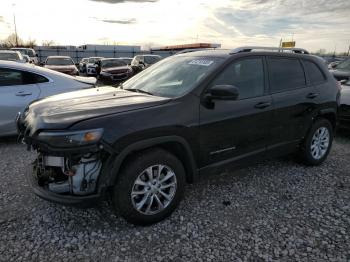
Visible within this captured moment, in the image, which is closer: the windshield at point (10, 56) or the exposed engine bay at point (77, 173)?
the exposed engine bay at point (77, 173)

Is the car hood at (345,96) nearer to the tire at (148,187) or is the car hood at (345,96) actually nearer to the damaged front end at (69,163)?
the tire at (148,187)

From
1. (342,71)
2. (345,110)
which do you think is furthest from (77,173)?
(342,71)

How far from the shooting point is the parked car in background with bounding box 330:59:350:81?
798cm

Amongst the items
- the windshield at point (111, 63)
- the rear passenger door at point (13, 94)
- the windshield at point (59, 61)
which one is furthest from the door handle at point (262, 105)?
the windshield at point (59, 61)

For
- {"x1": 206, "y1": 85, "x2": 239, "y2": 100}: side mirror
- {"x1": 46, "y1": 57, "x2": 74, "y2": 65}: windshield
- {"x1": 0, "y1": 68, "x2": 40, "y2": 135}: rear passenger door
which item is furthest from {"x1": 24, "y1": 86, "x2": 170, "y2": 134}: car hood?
{"x1": 46, "y1": 57, "x2": 74, "y2": 65}: windshield

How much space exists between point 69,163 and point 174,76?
1.66 m

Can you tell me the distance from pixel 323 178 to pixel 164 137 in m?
2.77

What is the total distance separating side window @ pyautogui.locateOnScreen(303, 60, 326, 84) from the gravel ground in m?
1.54

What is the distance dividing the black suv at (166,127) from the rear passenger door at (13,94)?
208 centimetres

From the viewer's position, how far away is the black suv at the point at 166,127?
2.84 metres

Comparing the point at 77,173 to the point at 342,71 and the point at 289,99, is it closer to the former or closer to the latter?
the point at 289,99

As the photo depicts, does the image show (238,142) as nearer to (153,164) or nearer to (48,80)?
(153,164)

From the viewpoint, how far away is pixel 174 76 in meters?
3.84

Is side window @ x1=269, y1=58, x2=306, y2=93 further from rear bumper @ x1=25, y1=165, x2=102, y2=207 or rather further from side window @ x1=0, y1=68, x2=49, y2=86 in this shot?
side window @ x1=0, y1=68, x2=49, y2=86
